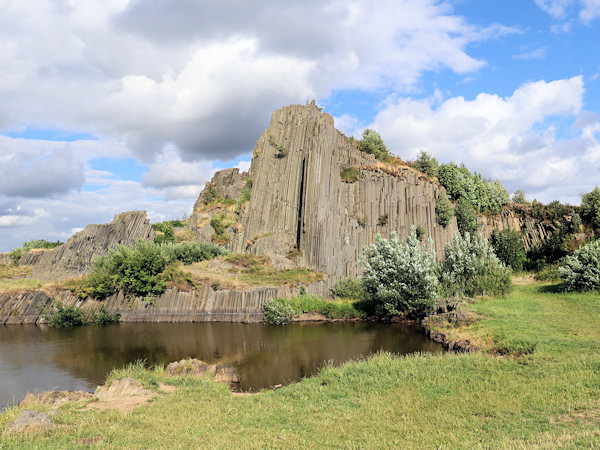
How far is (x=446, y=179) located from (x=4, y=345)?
40088 millimetres

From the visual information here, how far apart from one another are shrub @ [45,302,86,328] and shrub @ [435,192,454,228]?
31.3 m

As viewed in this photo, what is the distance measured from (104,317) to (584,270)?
32.7m

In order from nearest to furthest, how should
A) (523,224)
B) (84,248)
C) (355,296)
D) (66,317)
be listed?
(66,317)
(355,296)
(523,224)
(84,248)

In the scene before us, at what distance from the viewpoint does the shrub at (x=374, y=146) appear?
43219mm

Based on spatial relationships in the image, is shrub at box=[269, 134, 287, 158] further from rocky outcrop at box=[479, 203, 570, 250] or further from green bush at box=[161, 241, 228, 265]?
rocky outcrop at box=[479, 203, 570, 250]

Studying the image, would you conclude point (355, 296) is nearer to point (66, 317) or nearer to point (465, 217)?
point (465, 217)

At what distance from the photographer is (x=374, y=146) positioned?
43.9 m

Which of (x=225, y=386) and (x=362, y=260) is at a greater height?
(x=362, y=260)

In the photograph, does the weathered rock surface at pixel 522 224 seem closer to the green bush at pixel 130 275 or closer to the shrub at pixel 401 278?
the shrub at pixel 401 278

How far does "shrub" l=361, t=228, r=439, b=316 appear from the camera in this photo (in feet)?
84.2

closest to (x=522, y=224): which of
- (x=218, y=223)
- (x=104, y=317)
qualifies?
(x=218, y=223)

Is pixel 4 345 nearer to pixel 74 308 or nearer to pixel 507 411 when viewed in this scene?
pixel 74 308

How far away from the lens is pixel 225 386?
14.8 metres

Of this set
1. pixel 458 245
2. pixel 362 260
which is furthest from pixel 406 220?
pixel 362 260
